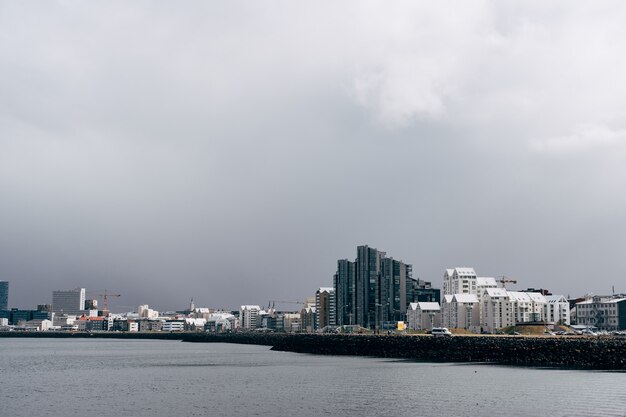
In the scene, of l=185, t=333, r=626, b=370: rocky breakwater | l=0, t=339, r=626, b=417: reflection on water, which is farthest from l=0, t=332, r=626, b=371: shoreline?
l=0, t=339, r=626, b=417: reflection on water

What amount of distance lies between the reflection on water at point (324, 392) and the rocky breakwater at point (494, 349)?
12.9 metres

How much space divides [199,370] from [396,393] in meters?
46.7

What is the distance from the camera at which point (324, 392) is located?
71125 millimetres

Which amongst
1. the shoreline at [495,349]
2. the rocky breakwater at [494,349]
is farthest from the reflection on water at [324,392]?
the rocky breakwater at [494,349]

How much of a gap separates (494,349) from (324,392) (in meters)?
57.8

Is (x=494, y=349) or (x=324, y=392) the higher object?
(x=494, y=349)

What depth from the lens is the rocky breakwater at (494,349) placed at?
333 feet

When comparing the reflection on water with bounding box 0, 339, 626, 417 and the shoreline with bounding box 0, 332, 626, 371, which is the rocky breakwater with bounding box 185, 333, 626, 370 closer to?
the shoreline with bounding box 0, 332, 626, 371

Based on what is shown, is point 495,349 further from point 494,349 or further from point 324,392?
point 324,392

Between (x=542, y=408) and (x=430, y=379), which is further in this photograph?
(x=430, y=379)

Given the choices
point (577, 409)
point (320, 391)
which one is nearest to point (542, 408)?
point (577, 409)

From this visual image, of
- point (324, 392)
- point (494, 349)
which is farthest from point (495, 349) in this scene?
point (324, 392)

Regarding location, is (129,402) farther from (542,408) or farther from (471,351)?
(471,351)

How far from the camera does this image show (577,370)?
92.1 metres
